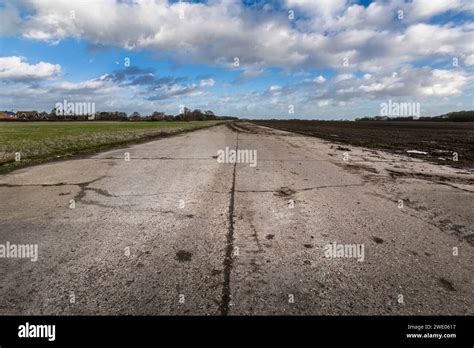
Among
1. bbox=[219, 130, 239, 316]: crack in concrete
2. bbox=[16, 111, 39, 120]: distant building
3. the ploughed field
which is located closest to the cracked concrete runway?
bbox=[219, 130, 239, 316]: crack in concrete

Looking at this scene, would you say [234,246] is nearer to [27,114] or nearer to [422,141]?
[422,141]

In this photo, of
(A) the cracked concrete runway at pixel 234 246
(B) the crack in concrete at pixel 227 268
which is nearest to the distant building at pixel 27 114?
(A) the cracked concrete runway at pixel 234 246

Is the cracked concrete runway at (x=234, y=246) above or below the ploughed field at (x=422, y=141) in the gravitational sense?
below

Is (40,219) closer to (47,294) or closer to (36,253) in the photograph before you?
(36,253)

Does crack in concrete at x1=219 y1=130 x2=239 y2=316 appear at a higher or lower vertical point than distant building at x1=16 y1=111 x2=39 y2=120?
lower

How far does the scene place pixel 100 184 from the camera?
24.3 ft

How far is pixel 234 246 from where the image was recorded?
393 cm

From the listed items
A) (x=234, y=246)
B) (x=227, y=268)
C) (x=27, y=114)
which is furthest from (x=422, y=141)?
(x=27, y=114)

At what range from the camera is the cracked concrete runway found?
109 inches

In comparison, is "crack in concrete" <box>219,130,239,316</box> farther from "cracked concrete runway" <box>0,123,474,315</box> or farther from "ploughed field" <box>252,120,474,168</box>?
"ploughed field" <box>252,120,474,168</box>

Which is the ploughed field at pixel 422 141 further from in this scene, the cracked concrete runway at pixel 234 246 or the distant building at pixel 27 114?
the distant building at pixel 27 114

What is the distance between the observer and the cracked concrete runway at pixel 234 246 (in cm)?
277

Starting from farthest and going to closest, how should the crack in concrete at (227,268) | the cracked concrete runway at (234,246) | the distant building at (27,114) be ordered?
1. the distant building at (27,114)
2. the cracked concrete runway at (234,246)
3. the crack in concrete at (227,268)
